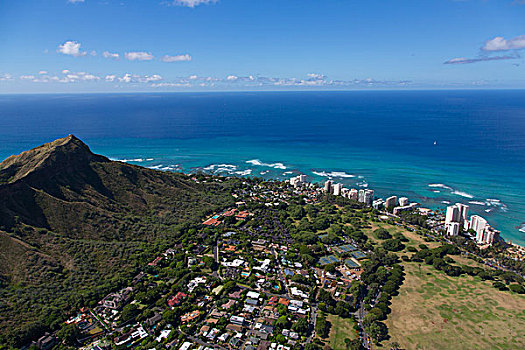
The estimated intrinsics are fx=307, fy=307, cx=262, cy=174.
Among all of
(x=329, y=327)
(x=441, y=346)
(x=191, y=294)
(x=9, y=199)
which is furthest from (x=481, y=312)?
(x=9, y=199)

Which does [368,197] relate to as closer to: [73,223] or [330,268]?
[330,268]

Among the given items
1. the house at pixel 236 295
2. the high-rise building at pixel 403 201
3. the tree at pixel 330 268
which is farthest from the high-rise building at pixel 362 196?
the house at pixel 236 295

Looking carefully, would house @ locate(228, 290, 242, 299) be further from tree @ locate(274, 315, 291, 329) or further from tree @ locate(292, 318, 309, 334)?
tree @ locate(292, 318, 309, 334)

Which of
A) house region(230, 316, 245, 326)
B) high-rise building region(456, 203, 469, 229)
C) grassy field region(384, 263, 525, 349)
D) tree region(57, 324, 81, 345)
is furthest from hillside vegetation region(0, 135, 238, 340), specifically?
high-rise building region(456, 203, 469, 229)

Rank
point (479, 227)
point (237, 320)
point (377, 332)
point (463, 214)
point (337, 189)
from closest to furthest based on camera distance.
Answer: point (377, 332)
point (237, 320)
point (479, 227)
point (463, 214)
point (337, 189)

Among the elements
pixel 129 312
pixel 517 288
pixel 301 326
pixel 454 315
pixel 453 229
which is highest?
pixel 129 312

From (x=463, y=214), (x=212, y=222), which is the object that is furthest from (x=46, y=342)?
(x=463, y=214)

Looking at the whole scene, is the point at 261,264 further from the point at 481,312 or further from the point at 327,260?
the point at 481,312

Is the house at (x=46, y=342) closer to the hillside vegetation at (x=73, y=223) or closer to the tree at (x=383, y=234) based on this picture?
the hillside vegetation at (x=73, y=223)
